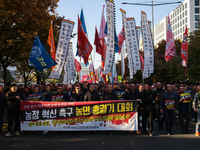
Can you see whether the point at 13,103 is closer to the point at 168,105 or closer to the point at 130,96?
the point at 130,96

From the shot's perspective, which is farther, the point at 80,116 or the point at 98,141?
the point at 80,116

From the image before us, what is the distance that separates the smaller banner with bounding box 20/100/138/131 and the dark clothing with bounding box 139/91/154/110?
1.07 feet

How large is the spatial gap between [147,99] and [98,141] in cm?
246

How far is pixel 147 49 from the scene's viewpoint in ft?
52.6

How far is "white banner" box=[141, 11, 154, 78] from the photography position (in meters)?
15.8

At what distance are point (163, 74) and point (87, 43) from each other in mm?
18349

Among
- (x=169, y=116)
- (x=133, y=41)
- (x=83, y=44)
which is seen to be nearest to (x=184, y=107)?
(x=169, y=116)

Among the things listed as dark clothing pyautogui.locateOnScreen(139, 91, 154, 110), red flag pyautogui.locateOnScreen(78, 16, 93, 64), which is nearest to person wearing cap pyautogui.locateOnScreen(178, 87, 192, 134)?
dark clothing pyautogui.locateOnScreen(139, 91, 154, 110)

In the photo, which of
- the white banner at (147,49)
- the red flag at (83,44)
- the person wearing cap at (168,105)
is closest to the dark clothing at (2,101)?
the person wearing cap at (168,105)

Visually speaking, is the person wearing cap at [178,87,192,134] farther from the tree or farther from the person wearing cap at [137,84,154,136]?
the tree

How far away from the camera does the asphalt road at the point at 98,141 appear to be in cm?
745

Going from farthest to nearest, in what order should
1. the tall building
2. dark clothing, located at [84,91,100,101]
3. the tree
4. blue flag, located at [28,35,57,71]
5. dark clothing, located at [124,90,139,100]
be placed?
the tall building, the tree, blue flag, located at [28,35,57,71], dark clothing, located at [124,90,139,100], dark clothing, located at [84,91,100,101]

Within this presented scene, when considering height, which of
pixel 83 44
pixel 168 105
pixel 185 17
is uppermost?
pixel 185 17

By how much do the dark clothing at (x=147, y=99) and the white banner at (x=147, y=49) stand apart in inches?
244
